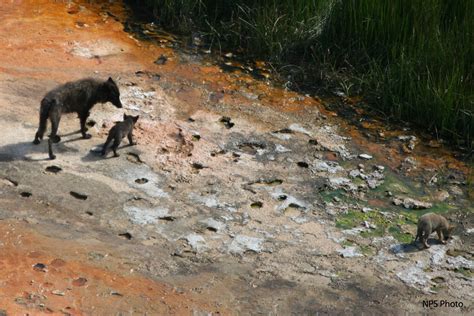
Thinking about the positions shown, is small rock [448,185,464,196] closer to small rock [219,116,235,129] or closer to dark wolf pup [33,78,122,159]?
small rock [219,116,235,129]

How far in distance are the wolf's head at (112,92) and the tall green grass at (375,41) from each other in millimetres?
2725

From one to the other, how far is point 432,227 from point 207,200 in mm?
2118

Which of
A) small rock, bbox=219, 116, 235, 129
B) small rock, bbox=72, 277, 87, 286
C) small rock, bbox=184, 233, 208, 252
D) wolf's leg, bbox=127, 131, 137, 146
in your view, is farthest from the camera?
small rock, bbox=219, 116, 235, 129

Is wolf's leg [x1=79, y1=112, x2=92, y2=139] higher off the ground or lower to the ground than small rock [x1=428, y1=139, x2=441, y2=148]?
higher

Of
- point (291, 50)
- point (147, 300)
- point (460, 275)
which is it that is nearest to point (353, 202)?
point (460, 275)

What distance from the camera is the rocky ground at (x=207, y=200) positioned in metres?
6.63

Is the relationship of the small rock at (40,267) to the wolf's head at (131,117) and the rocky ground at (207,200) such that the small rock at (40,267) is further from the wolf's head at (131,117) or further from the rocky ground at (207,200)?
the wolf's head at (131,117)

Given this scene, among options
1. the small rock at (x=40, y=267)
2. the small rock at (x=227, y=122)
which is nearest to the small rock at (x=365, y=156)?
the small rock at (x=227, y=122)

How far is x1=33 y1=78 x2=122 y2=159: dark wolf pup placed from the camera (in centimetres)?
823

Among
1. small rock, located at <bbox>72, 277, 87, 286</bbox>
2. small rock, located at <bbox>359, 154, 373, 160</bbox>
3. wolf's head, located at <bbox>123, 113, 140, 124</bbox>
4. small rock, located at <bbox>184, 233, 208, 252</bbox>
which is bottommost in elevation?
small rock, located at <bbox>359, 154, 373, 160</bbox>

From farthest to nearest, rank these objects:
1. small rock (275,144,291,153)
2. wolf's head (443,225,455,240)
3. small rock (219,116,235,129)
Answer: small rock (219,116,235,129) → small rock (275,144,291,153) → wolf's head (443,225,455,240)

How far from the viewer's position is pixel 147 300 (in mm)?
6391

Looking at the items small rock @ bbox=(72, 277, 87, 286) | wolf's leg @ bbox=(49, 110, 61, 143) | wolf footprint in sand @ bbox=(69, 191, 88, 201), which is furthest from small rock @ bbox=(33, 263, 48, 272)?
wolf's leg @ bbox=(49, 110, 61, 143)

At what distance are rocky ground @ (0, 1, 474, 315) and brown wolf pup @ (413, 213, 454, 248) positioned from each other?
124mm
